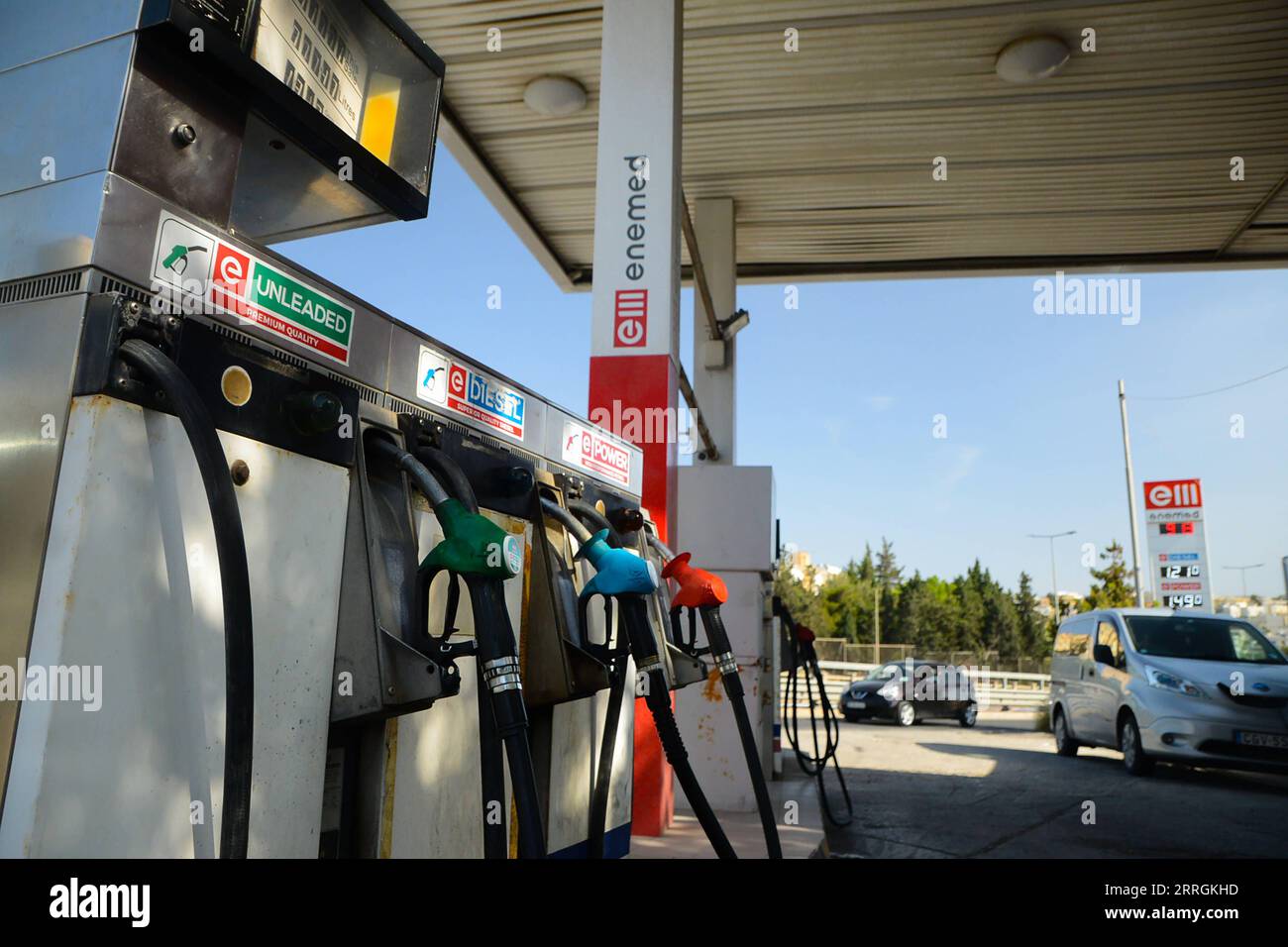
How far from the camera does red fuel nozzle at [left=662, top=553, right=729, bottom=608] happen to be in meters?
2.55

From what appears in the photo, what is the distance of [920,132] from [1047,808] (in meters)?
6.19

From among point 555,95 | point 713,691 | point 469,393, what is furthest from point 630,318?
point 555,95

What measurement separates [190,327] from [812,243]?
1060 centimetres

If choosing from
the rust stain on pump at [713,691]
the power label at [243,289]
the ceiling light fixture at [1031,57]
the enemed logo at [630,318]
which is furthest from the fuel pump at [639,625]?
the ceiling light fixture at [1031,57]

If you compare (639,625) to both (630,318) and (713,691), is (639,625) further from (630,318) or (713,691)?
(713,691)

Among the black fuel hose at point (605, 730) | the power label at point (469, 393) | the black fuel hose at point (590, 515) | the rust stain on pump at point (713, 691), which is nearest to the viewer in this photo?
the power label at point (469, 393)

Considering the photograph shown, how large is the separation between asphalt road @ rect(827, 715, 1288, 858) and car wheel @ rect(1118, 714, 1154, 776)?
144mm

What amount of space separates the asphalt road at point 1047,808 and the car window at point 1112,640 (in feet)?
3.62

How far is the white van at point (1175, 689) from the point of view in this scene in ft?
25.7

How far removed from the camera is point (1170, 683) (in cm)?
852

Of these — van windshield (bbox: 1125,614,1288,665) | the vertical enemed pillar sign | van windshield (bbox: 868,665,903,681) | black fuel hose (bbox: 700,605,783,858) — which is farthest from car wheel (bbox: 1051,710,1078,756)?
black fuel hose (bbox: 700,605,783,858)

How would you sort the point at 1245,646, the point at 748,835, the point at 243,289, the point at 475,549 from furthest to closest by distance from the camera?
the point at 1245,646 < the point at 748,835 < the point at 475,549 < the point at 243,289

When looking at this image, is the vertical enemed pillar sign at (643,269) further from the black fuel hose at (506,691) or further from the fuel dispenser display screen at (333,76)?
the black fuel hose at (506,691)
